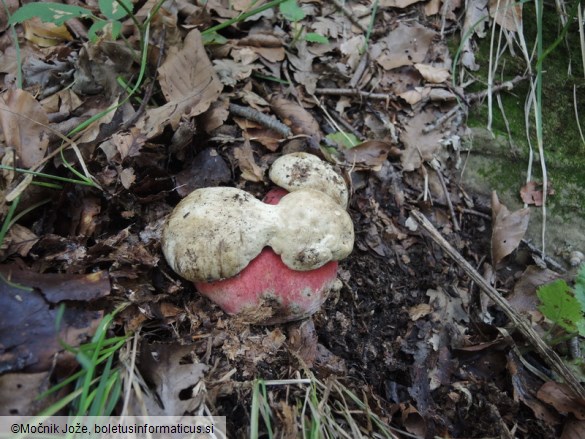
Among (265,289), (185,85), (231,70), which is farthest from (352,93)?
(265,289)

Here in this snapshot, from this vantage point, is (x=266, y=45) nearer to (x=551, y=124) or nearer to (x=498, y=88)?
(x=498, y=88)

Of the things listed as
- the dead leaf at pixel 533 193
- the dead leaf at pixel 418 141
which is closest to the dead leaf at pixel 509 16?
the dead leaf at pixel 418 141

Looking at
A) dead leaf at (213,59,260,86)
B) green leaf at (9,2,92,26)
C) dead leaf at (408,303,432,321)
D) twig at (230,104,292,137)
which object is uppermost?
green leaf at (9,2,92,26)

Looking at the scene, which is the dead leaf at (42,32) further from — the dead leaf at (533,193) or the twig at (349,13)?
the dead leaf at (533,193)

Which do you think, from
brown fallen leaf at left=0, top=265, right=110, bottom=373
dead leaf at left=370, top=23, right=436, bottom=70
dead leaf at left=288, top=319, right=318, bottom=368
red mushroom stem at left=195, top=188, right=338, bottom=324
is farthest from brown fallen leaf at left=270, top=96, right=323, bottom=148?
brown fallen leaf at left=0, top=265, right=110, bottom=373

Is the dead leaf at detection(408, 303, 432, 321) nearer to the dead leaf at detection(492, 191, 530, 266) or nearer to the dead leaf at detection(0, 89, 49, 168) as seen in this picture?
the dead leaf at detection(492, 191, 530, 266)

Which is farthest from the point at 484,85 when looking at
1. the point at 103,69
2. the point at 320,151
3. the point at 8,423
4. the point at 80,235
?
the point at 8,423

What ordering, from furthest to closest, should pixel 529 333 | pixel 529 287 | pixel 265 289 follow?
1. pixel 529 287
2. pixel 529 333
3. pixel 265 289
